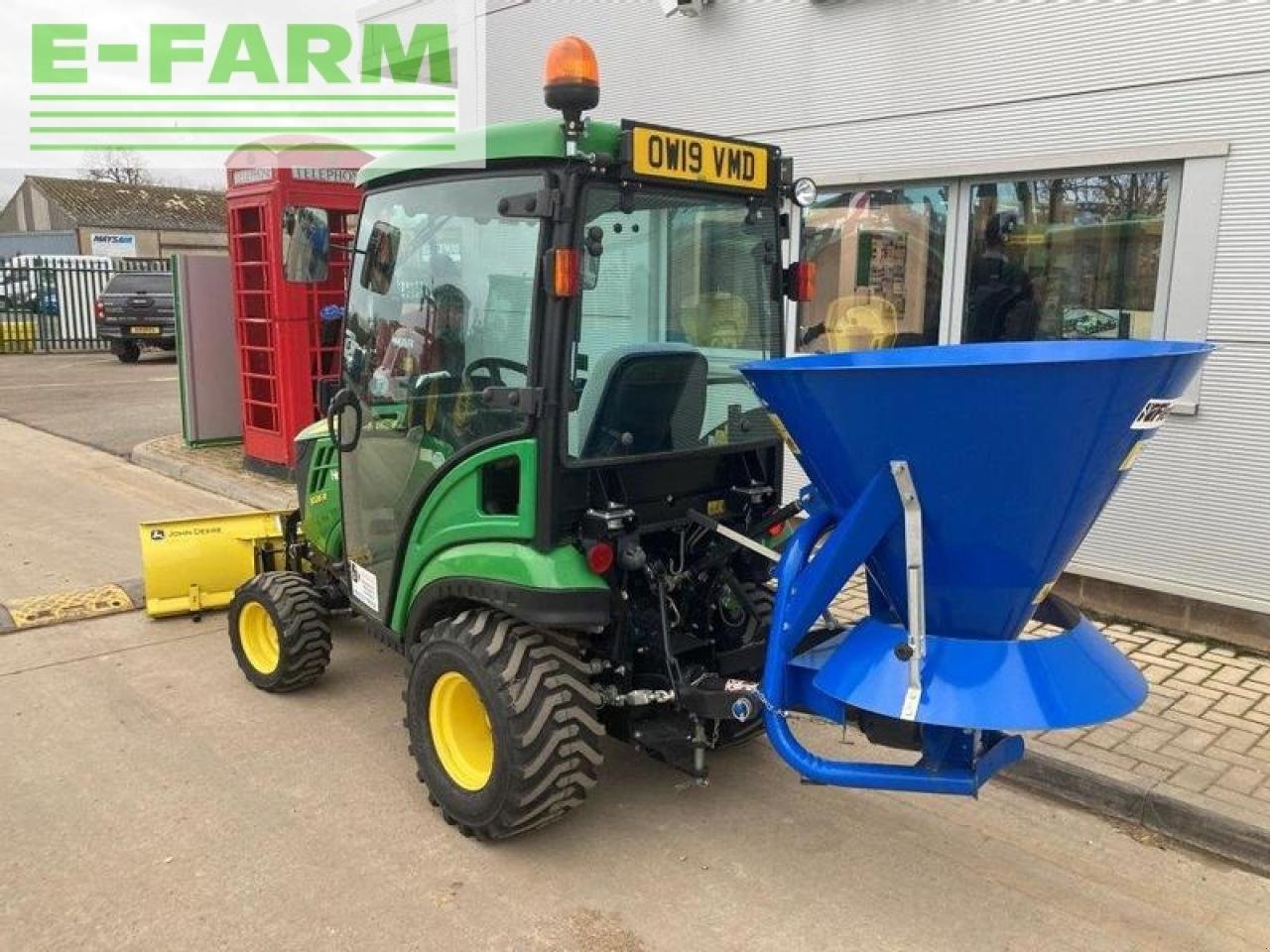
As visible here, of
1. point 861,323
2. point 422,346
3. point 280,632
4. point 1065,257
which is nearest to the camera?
point 422,346

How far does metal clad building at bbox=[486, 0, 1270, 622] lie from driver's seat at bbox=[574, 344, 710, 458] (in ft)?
9.55

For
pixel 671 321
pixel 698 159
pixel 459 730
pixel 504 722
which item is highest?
pixel 698 159

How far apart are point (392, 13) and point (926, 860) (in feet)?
30.8

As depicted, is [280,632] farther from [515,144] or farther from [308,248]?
[515,144]

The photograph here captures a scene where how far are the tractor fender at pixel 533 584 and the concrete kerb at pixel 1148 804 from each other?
1.87m

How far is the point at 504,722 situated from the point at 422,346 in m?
1.38

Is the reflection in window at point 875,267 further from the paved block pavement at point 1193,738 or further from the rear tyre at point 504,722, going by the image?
the rear tyre at point 504,722

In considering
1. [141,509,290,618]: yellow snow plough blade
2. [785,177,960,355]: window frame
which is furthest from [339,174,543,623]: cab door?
[785,177,960,355]: window frame

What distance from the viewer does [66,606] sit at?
558cm

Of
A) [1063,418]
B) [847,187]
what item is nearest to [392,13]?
[847,187]

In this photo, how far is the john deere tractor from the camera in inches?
121

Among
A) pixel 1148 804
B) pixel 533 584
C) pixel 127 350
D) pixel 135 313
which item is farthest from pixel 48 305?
pixel 1148 804

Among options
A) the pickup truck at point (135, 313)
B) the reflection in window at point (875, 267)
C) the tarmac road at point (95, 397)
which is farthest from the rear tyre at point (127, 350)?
the reflection in window at point (875, 267)

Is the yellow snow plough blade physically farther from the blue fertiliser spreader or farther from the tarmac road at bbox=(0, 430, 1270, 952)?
the blue fertiliser spreader
